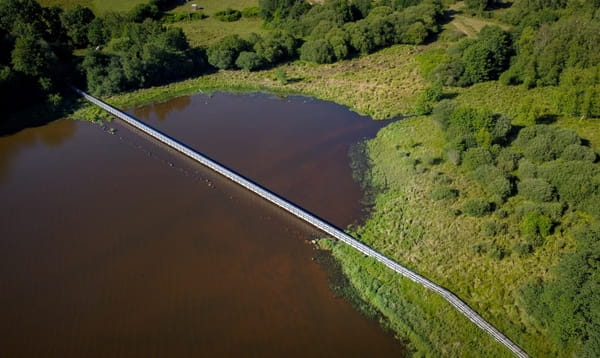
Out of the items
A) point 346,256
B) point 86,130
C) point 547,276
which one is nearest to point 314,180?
point 346,256

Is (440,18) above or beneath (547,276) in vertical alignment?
above

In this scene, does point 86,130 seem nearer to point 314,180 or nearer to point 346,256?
point 314,180

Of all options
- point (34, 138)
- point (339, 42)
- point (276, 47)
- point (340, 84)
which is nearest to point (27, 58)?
point (34, 138)

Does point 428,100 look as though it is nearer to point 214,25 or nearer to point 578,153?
point 578,153

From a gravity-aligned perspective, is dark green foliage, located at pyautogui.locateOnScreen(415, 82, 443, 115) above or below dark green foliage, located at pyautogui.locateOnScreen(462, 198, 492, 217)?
above

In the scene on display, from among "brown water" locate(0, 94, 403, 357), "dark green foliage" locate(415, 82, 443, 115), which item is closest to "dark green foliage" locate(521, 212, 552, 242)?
"brown water" locate(0, 94, 403, 357)

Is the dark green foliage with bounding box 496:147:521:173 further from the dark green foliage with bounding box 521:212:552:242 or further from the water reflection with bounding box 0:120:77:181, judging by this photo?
the water reflection with bounding box 0:120:77:181
